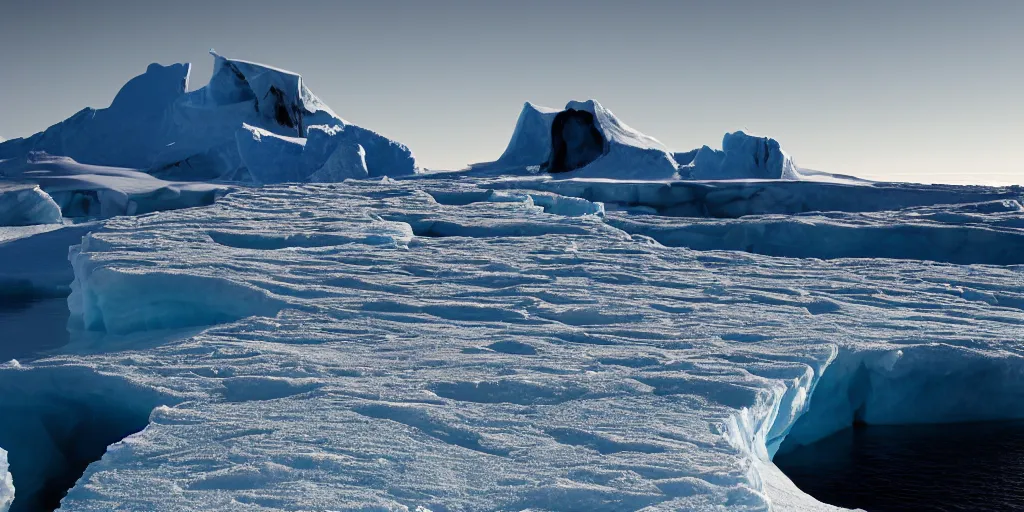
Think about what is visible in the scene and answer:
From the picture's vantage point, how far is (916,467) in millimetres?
5020

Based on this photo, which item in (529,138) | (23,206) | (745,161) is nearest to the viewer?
(23,206)

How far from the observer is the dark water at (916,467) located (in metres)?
4.53

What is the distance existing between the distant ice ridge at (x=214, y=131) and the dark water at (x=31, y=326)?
436 inches

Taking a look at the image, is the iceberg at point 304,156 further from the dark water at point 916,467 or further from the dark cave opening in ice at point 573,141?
the dark water at point 916,467

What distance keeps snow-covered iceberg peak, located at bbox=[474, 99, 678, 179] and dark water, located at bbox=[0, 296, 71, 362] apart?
11962 mm

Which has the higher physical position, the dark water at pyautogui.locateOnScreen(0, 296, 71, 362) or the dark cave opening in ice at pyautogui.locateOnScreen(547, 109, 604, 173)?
the dark cave opening in ice at pyautogui.locateOnScreen(547, 109, 604, 173)

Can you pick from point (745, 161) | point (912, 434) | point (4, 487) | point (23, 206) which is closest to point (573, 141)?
point (745, 161)

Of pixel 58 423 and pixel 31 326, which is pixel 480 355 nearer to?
pixel 58 423

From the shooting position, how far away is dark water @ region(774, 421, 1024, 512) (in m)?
4.53

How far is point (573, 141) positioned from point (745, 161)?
4.84 meters

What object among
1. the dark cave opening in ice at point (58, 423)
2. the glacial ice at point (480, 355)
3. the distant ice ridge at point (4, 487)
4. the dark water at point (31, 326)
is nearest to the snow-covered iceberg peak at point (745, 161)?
the glacial ice at point (480, 355)

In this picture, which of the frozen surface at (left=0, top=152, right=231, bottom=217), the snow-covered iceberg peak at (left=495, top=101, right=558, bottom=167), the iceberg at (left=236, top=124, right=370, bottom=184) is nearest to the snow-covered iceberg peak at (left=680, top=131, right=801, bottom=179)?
the snow-covered iceberg peak at (left=495, top=101, right=558, bottom=167)

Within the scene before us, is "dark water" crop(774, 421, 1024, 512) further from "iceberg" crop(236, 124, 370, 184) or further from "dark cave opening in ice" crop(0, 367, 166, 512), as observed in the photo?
"iceberg" crop(236, 124, 370, 184)

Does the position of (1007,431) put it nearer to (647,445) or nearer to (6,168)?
(647,445)
